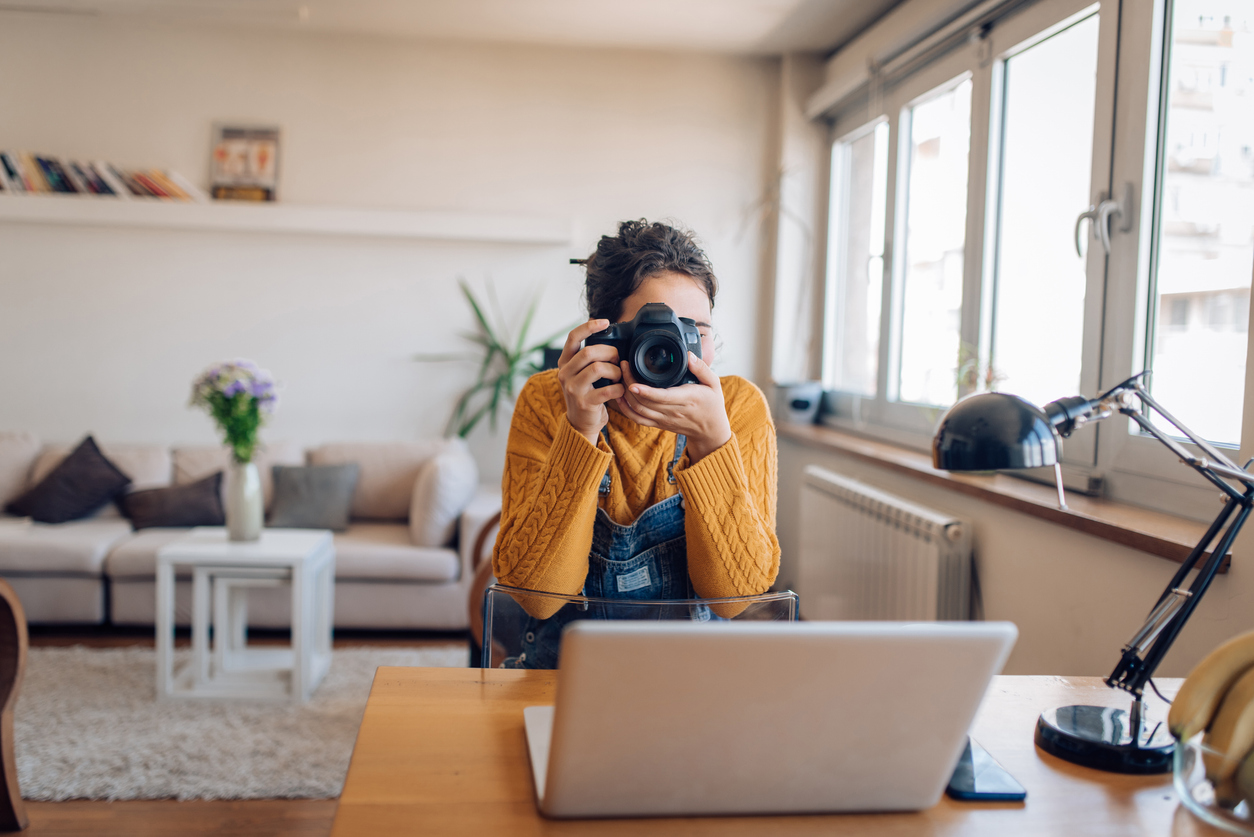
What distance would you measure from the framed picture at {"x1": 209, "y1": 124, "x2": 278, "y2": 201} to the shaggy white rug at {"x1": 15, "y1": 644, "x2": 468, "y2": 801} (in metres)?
1.91

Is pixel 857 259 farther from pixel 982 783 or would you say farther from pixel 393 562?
pixel 982 783

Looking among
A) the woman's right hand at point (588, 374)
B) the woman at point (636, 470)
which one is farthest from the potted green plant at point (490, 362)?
the woman's right hand at point (588, 374)

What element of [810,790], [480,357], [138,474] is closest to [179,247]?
[138,474]

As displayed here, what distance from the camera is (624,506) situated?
1222mm

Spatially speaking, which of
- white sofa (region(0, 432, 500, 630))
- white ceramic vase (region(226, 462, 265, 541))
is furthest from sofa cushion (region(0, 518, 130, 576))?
white ceramic vase (region(226, 462, 265, 541))

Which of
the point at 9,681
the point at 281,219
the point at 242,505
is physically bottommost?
the point at 9,681

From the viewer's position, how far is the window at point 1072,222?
153 centimetres

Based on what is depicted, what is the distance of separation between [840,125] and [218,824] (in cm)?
320

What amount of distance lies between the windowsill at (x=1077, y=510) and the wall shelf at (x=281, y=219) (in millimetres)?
1813

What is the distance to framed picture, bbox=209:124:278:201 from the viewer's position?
11.7 feet

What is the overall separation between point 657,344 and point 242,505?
1.95 m

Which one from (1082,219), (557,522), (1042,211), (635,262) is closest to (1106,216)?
(1082,219)

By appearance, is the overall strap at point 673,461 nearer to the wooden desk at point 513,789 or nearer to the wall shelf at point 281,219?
the wooden desk at point 513,789

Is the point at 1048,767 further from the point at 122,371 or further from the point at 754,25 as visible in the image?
the point at 122,371
